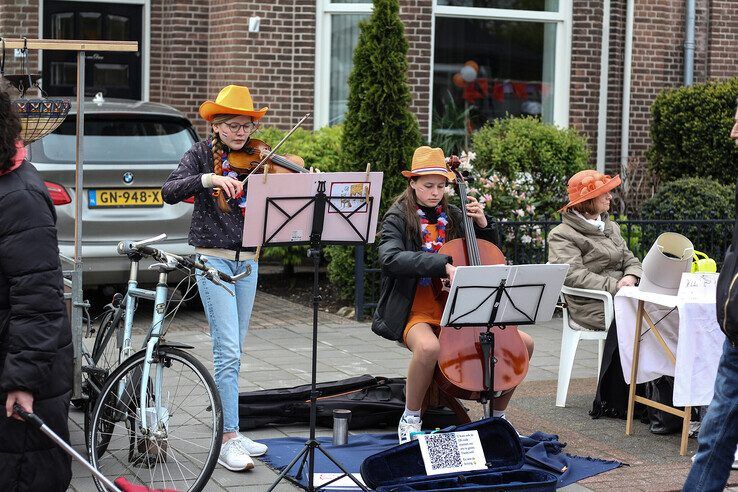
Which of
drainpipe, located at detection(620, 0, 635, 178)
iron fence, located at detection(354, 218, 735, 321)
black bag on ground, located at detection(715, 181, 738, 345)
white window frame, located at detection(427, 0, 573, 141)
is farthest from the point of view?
drainpipe, located at detection(620, 0, 635, 178)

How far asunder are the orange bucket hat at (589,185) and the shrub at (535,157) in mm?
3454

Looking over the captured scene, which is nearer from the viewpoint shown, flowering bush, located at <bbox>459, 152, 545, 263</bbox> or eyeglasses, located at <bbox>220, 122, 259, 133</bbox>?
eyeglasses, located at <bbox>220, 122, 259, 133</bbox>

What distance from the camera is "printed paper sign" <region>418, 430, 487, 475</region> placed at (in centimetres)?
537

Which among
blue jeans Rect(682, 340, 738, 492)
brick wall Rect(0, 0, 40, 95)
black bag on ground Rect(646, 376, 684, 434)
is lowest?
black bag on ground Rect(646, 376, 684, 434)

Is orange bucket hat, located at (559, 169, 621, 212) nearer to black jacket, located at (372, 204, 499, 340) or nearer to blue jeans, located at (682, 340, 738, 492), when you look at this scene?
black jacket, located at (372, 204, 499, 340)

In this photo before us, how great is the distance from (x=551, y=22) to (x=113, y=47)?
8300 mm

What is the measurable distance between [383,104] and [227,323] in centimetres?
470

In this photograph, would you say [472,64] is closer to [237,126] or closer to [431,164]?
[431,164]

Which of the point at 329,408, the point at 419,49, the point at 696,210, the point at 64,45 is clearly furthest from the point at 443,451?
the point at 419,49

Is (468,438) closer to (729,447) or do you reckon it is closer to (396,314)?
(396,314)

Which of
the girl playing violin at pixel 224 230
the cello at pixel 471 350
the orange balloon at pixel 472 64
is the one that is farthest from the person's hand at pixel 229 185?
the orange balloon at pixel 472 64

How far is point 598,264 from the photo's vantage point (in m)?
7.25

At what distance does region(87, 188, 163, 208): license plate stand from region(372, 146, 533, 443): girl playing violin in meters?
3.40

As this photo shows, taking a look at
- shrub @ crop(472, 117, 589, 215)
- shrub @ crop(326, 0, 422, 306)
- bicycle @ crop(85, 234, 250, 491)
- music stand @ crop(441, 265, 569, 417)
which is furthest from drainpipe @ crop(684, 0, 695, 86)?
bicycle @ crop(85, 234, 250, 491)
